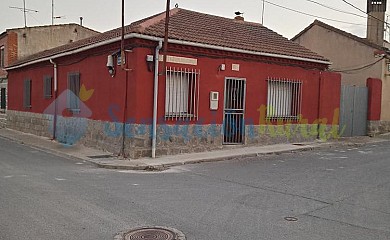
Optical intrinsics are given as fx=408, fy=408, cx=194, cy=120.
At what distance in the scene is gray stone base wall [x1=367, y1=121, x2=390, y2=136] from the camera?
1898 centimetres

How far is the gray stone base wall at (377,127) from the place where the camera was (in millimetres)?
18984

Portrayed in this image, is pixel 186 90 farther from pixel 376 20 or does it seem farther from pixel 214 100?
pixel 376 20

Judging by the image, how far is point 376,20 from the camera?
68.1 feet

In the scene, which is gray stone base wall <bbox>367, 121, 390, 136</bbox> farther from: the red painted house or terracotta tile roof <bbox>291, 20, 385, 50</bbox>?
terracotta tile roof <bbox>291, 20, 385, 50</bbox>

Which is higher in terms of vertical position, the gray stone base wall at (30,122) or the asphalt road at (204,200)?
the gray stone base wall at (30,122)

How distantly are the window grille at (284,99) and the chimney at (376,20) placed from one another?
8.18 metres

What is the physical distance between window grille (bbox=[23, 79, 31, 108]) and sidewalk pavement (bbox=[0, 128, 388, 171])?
3.22 metres

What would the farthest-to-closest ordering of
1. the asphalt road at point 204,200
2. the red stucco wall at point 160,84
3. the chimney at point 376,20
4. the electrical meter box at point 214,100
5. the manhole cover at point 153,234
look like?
the chimney at point 376,20 → the electrical meter box at point 214,100 → the red stucco wall at point 160,84 → the asphalt road at point 204,200 → the manhole cover at point 153,234

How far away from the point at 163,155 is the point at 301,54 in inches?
275

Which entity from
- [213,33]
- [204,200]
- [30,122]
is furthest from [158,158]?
[30,122]

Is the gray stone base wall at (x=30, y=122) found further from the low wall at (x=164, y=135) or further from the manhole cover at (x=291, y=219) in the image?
the manhole cover at (x=291, y=219)

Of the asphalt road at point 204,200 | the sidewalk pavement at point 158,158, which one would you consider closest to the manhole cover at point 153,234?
the asphalt road at point 204,200

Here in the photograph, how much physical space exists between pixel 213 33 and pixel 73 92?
5557 millimetres

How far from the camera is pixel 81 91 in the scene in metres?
14.3
